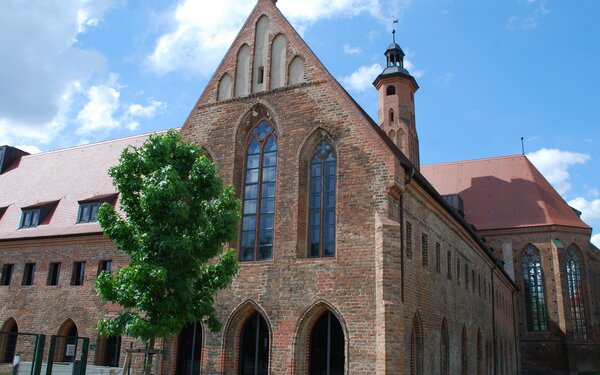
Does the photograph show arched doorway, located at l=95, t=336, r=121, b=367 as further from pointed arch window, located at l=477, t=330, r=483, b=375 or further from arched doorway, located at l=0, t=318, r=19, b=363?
pointed arch window, located at l=477, t=330, r=483, b=375

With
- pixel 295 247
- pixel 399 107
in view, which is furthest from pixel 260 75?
pixel 399 107

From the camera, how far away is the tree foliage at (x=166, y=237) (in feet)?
45.0

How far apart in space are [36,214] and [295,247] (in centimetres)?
1569

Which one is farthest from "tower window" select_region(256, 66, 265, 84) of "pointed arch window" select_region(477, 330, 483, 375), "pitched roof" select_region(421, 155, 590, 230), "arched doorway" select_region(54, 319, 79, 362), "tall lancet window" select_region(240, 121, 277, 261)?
"pitched roof" select_region(421, 155, 590, 230)

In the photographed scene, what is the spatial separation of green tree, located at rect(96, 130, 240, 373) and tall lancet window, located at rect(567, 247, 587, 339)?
3616 centimetres

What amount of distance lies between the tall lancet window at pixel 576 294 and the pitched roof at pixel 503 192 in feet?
9.00

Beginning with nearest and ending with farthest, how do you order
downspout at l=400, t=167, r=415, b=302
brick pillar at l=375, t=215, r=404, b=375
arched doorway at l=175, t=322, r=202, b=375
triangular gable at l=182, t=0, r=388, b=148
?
1. brick pillar at l=375, t=215, r=404, b=375
2. downspout at l=400, t=167, r=415, b=302
3. arched doorway at l=175, t=322, r=202, b=375
4. triangular gable at l=182, t=0, r=388, b=148

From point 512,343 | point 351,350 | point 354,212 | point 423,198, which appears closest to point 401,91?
point 512,343

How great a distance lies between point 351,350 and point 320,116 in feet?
24.7

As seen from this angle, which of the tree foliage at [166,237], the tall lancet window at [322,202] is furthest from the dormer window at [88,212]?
the tall lancet window at [322,202]

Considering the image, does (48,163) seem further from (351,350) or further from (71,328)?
(351,350)

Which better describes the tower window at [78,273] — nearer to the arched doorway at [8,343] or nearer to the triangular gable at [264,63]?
the arched doorway at [8,343]

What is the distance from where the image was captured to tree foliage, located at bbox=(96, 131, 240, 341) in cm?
1371

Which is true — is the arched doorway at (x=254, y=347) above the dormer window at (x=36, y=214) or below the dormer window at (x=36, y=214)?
below
